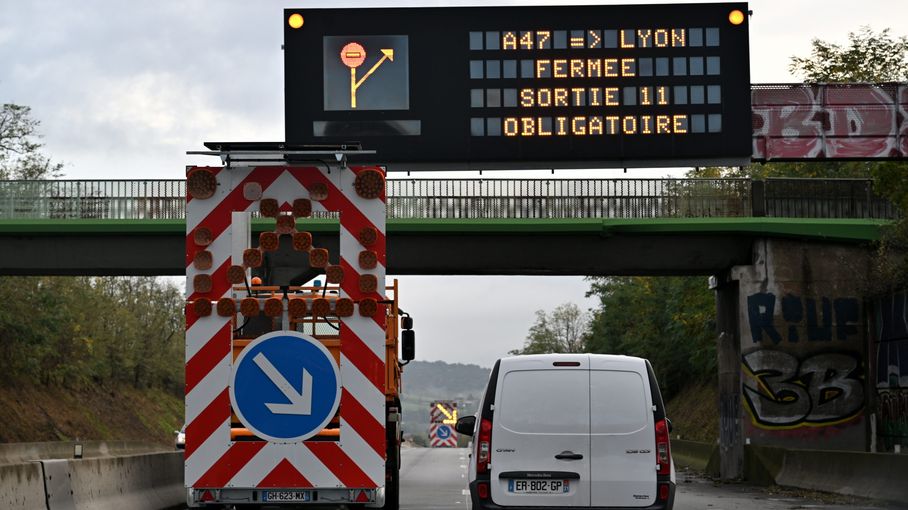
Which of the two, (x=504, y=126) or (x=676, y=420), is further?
(x=676, y=420)

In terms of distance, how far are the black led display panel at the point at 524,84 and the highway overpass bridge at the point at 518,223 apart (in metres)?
4.94

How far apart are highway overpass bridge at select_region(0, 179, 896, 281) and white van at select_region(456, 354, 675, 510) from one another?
2205 centimetres

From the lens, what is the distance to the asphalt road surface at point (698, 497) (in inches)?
858

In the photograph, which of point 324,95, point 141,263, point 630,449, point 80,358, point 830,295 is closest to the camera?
point 630,449

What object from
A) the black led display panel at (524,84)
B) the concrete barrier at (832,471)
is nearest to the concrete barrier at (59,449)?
the black led display panel at (524,84)

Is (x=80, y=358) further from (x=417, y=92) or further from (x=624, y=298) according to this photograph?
(x=417, y=92)

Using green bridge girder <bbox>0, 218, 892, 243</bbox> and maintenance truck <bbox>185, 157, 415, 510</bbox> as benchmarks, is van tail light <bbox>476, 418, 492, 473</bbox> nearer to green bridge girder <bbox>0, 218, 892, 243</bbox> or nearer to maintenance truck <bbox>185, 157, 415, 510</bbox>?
maintenance truck <bbox>185, 157, 415, 510</bbox>

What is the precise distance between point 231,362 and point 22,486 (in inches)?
101

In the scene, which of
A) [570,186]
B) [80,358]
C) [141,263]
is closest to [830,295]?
[570,186]

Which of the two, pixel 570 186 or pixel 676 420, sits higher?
pixel 570 186

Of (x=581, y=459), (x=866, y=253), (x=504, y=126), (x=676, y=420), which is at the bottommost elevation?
(x=676, y=420)

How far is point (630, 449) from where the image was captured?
13.4 metres

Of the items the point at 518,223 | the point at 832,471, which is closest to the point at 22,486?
the point at 832,471

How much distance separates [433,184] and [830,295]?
9.69 m
